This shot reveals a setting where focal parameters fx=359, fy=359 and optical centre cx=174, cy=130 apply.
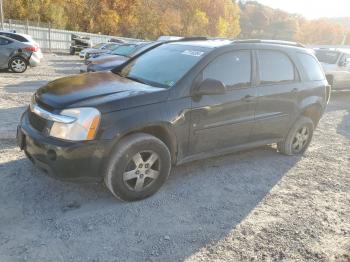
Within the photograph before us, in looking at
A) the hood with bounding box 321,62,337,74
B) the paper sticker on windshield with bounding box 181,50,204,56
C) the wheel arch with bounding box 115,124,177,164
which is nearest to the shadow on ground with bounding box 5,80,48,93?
the paper sticker on windshield with bounding box 181,50,204,56

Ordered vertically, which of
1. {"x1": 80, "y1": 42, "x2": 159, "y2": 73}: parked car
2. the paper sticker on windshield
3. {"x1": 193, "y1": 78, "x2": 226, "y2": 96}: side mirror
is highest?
the paper sticker on windshield

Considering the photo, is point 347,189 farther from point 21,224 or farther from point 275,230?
point 21,224

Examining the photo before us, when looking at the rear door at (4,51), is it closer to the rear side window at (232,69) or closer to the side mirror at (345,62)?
the rear side window at (232,69)

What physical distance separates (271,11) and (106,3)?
6180cm

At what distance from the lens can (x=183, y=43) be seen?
16.4ft

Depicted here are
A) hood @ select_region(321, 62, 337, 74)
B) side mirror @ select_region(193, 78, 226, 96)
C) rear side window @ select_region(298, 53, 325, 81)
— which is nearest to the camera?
side mirror @ select_region(193, 78, 226, 96)

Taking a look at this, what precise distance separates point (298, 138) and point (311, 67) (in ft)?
3.87

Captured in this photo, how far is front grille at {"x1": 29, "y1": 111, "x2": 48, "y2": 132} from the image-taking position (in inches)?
145

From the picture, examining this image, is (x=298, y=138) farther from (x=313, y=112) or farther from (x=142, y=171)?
(x=142, y=171)

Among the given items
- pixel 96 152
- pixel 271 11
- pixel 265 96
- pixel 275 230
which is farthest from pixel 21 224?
pixel 271 11

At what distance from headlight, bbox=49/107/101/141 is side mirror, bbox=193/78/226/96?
1.25 m

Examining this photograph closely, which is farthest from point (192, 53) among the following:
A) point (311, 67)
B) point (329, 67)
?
point (329, 67)

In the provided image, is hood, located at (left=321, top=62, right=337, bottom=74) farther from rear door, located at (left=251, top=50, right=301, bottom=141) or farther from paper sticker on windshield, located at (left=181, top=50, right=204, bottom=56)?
paper sticker on windshield, located at (left=181, top=50, right=204, bottom=56)

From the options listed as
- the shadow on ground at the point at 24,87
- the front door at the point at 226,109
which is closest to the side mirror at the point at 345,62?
the front door at the point at 226,109
